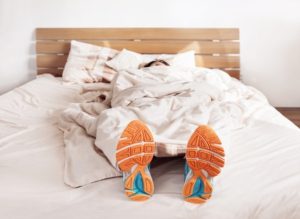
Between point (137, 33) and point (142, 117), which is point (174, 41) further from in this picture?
point (142, 117)

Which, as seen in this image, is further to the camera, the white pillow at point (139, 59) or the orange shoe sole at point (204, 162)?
the white pillow at point (139, 59)

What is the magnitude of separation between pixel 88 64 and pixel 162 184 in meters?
1.71

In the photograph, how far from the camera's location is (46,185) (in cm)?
106

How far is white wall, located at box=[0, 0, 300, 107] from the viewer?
2750 millimetres

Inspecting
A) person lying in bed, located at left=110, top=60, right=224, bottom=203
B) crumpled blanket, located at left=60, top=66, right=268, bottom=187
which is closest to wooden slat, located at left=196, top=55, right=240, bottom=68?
crumpled blanket, located at left=60, top=66, right=268, bottom=187

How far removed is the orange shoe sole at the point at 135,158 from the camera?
98 cm

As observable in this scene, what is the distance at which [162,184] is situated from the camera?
1055mm

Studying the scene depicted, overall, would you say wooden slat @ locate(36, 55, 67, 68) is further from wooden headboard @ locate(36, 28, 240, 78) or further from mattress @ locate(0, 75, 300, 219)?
mattress @ locate(0, 75, 300, 219)

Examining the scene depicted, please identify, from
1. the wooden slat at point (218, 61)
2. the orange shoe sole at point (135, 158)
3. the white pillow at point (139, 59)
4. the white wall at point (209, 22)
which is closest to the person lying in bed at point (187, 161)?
the orange shoe sole at point (135, 158)

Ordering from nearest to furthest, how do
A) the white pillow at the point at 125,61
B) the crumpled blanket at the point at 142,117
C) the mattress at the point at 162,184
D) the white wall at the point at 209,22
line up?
the mattress at the point at 162,184 → the crumpled blanket at the point at 142,117 → the white pillow at the point at 125,61 → the white wall at the point at 209,22

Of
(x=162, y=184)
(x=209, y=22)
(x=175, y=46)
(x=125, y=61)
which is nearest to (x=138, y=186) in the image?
(x=162, y=184)

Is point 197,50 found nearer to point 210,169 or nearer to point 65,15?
point 65,15

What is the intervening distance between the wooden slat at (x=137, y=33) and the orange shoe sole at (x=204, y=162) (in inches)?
75.0

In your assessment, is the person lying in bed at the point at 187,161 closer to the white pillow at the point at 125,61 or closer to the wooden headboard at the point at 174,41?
the white pillow at the point at 125,61
